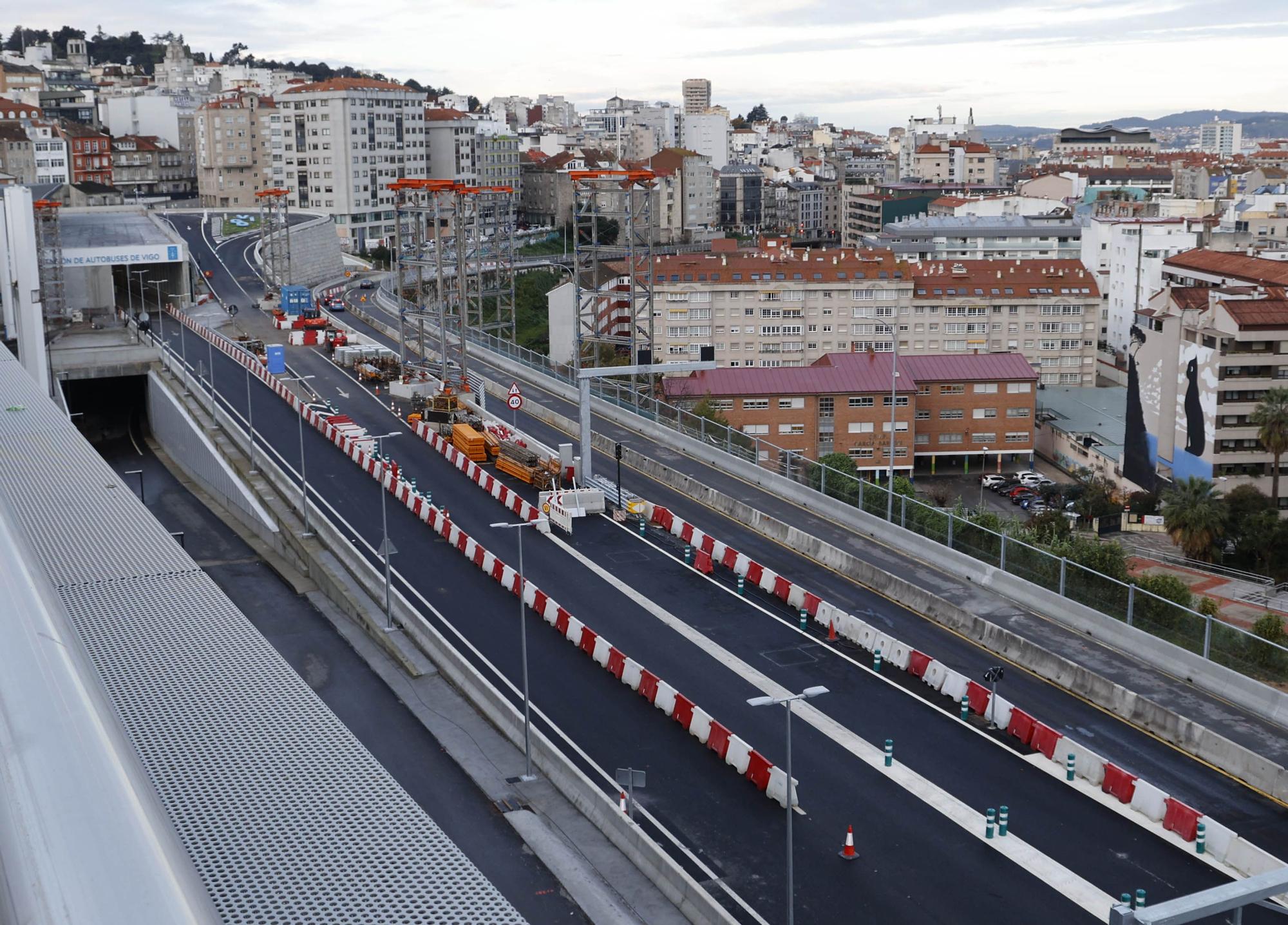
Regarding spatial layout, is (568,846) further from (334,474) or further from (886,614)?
(334,474)

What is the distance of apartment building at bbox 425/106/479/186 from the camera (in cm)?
16450

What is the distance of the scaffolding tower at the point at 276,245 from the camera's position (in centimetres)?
9162

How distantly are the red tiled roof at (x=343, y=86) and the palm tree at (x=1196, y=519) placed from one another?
108850mm

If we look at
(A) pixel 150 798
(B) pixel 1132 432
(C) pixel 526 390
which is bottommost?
(B) pixel 1132 432

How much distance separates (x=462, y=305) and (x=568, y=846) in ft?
125

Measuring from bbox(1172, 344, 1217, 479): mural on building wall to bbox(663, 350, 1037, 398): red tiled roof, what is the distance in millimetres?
9966

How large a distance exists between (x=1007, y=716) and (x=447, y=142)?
149 metres

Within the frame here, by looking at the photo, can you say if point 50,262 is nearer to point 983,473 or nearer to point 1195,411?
point 983,473

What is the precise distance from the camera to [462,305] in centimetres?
5800

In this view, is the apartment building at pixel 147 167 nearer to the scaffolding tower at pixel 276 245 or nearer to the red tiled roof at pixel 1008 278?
the scaffolding tower at pixel 276 245

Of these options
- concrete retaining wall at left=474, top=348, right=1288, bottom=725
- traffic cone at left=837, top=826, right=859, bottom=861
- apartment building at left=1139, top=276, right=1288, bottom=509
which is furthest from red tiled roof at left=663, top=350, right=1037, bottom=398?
traffic cone at left=837, top=826, right=859, bottom=861

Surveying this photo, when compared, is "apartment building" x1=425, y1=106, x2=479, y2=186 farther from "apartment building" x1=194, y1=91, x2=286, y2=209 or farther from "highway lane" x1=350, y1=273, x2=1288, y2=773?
"highway lane" x1=350, y1=273, x2=1288, y2=773

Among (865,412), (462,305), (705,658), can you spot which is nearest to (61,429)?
(705,658)

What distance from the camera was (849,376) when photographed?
8000 cm
